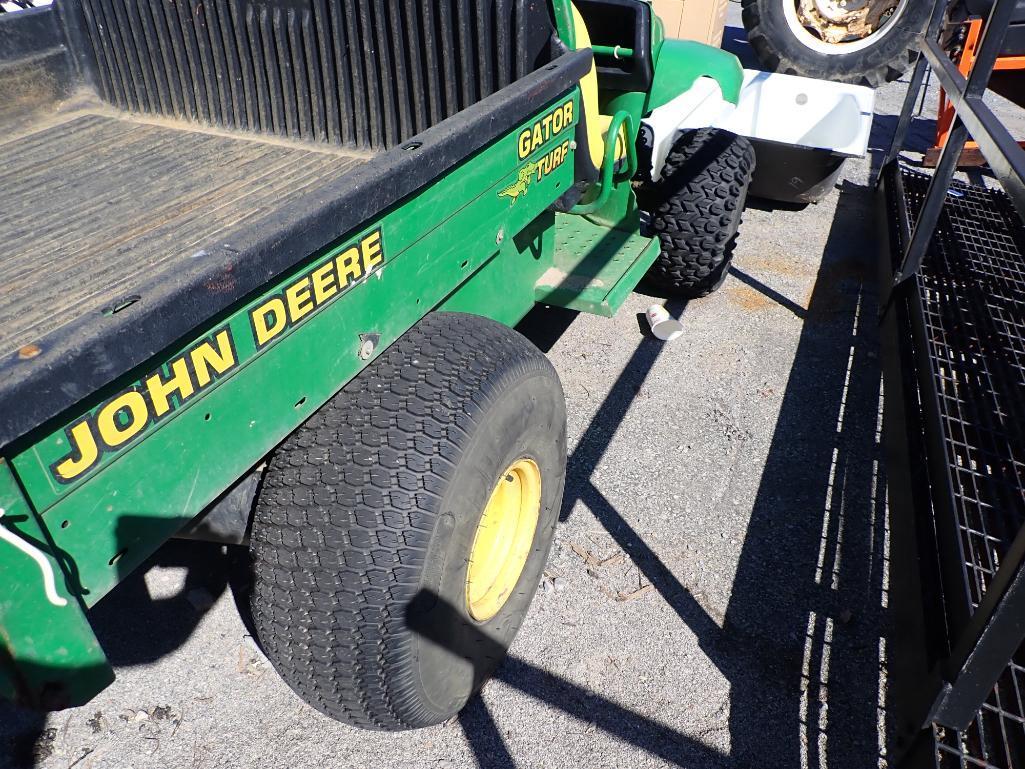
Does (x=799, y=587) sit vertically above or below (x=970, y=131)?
below

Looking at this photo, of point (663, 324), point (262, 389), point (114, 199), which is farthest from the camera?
point (663, 324)

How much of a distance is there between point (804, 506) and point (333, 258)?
80.1 inches

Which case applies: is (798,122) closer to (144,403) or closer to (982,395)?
(982,395)

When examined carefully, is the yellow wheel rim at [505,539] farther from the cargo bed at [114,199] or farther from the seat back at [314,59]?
the seat back at [314,59]

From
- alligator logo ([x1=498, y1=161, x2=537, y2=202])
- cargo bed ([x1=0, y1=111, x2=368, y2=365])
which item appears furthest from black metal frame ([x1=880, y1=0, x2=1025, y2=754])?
cargo bed ([x1=0, y1=111, x2=368, y2=365])

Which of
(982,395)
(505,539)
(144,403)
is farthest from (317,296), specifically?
(982,395)

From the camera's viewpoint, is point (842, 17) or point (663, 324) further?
point (842, 17)

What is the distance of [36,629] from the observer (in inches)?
47.5

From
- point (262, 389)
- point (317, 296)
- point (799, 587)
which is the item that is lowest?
point (799, 587)

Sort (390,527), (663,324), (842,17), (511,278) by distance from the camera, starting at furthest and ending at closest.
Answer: (842,17) < (663,324) < (511,278) < (390,527)

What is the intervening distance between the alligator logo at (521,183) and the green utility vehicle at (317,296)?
0.05 ft

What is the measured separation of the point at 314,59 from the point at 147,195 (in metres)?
0.80

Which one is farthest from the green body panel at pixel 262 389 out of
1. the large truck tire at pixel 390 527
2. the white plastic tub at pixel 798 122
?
the white plastic tub at pixel 798 122

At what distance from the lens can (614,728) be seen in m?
2.16
